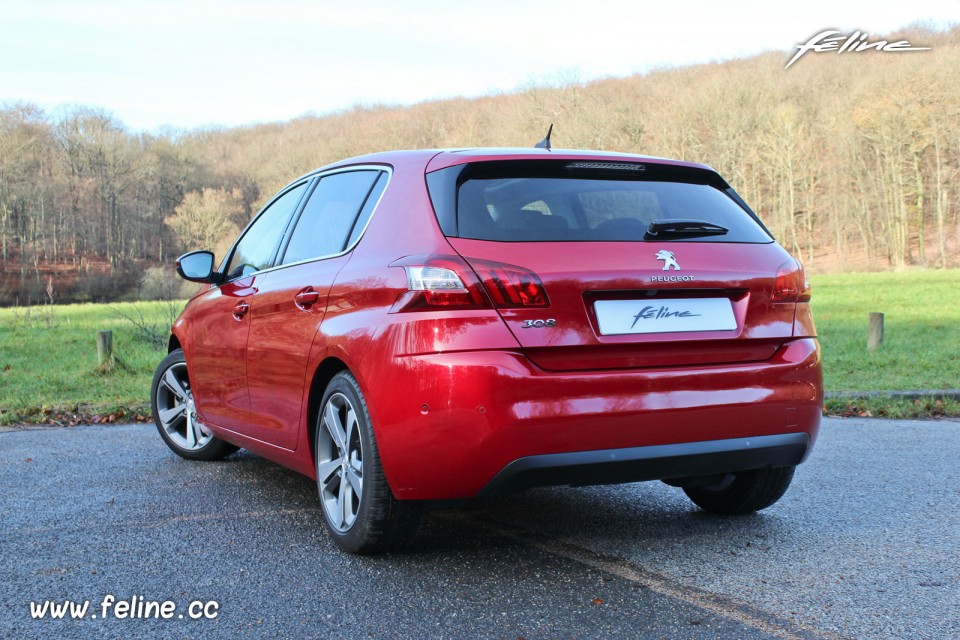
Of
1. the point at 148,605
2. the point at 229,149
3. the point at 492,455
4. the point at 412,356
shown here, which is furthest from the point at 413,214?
the point at 229,149

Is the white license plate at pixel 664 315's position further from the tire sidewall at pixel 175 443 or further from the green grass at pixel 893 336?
the green grass at pixel 893 336

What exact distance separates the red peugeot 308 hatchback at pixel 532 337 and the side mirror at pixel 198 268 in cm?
120

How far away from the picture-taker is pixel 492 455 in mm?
3281

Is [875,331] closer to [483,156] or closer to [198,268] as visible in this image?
[198,268]

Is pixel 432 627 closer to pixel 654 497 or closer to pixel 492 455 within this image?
pixel 492 455

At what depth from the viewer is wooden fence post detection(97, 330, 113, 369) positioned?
40.1ft

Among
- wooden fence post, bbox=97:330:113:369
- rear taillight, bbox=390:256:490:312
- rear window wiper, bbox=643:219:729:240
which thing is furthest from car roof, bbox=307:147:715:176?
→ wooden fence post, bbox=97:330:113:369

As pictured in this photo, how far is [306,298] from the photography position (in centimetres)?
415

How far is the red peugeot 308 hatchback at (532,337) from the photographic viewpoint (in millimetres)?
3309

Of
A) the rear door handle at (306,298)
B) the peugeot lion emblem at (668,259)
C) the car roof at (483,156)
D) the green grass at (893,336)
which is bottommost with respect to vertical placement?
the green grass at (893,336)

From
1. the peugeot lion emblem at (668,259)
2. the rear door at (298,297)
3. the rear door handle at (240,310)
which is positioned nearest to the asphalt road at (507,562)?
the rear door at (298,297)

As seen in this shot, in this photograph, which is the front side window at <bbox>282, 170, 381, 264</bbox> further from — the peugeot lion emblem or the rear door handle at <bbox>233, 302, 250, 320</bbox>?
the peugeot lion emblem

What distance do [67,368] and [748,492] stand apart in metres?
11.1

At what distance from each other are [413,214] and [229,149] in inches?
3548
